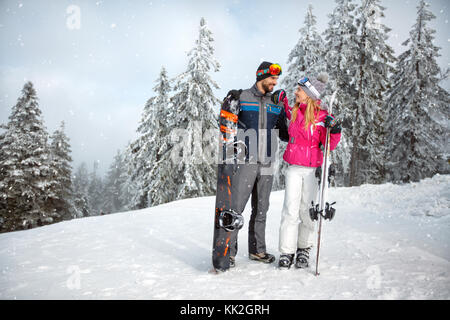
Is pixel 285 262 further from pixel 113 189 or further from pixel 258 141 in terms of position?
pixel 113 189

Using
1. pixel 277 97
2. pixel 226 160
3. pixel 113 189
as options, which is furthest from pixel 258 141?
pixel 113 189

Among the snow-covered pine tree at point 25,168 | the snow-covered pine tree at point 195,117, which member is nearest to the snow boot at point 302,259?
the snow-covered pine tree at point 195,117

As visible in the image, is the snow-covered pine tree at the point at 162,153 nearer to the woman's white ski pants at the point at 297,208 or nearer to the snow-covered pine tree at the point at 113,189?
the woman's white ski pants at the point at 297,208

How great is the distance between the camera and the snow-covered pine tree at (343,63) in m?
17.8

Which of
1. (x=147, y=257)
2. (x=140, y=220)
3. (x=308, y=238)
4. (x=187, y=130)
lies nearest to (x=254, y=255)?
(x=308, y=238)

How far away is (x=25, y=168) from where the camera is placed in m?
19.3

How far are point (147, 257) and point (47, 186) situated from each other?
1952cm

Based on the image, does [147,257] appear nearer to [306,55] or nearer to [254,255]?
[254,255]

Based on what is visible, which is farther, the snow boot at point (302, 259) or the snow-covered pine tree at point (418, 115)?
the snow-covered pine tree at point (418, 115)

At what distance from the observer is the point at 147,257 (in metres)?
4.24

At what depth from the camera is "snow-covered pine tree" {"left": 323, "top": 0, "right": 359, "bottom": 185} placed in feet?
58.3

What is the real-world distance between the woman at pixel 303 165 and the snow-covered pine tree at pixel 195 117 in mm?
12993

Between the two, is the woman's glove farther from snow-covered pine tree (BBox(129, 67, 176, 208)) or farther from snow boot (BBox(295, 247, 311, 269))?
snow-covered pine tree (BBox(129, 67, 176, 208))

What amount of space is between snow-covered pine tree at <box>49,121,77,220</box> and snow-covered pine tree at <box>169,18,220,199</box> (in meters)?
10.1
